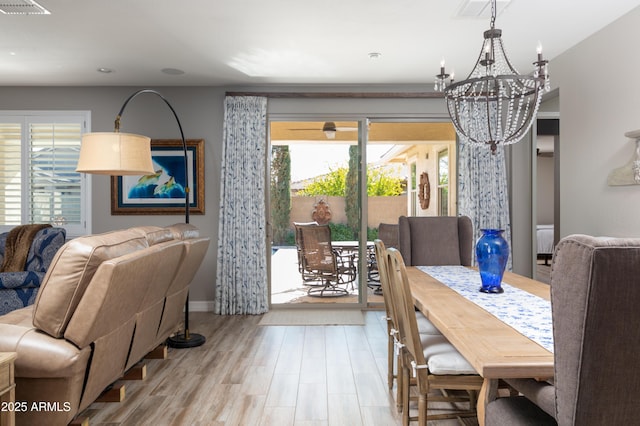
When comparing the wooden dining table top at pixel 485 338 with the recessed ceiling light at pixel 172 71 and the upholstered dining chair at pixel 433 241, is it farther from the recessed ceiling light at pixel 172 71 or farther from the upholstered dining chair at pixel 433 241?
the recessed ceiling light at pixel 172 71

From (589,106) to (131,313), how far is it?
4.04 m

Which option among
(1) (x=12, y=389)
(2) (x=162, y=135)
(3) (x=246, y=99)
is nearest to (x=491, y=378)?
(1) (x=12, y=389)

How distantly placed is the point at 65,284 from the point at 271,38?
8.75ft

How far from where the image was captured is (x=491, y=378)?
1.42m

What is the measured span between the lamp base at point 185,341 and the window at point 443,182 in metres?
3.67

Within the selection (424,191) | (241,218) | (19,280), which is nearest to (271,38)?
(241,218)

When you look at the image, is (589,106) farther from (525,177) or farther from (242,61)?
(242,61)

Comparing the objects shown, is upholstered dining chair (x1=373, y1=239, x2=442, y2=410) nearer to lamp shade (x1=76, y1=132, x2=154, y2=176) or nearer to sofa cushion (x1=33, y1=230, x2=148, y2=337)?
sofa cushion (x1=33, y1=230, x2=148, y2=337)

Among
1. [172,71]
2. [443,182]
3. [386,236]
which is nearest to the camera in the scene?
[172,71]

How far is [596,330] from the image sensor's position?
1.01 metres

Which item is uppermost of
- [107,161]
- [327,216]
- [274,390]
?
[107,161]

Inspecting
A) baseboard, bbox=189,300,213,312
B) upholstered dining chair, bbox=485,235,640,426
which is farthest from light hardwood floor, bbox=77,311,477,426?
upholstered dining chair, bbox=485,235,640,426

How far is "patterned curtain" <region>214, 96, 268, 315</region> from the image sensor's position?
5180 mm

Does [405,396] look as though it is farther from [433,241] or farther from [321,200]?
[321,200]
